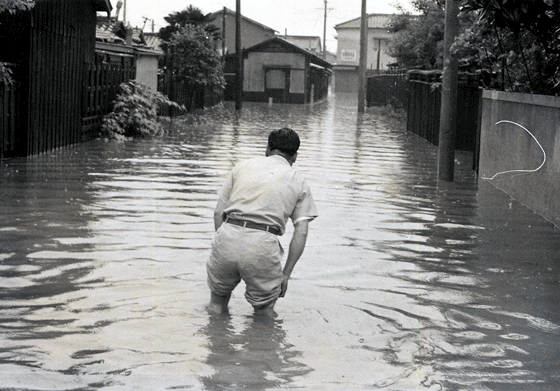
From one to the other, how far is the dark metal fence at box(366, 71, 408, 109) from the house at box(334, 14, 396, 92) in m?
45.6

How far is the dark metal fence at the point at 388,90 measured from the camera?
4237 cm

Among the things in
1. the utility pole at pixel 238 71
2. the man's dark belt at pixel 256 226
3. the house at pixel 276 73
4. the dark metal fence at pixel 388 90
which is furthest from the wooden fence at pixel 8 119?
the house at pixel 276 73

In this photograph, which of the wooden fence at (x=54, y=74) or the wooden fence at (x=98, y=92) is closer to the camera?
the wooden fence at (x=54, y=74)

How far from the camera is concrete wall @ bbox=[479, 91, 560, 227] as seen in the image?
39.7 ft

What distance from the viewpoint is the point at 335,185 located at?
15211 mm

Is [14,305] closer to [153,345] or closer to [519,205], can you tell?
[153,345]

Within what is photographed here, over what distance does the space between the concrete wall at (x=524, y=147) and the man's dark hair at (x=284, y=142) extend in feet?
18.7

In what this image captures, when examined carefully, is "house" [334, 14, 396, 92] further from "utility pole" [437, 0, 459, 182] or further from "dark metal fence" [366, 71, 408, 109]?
"utility pole" [437, 0, 459, 182]

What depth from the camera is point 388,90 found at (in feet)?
173

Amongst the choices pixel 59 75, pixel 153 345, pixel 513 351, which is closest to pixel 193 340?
pixel 153 345

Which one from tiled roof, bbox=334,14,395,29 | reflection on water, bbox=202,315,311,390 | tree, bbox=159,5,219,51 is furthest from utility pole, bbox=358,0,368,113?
tiled roof, bbox=334,14,395,29

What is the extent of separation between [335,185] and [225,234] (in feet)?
28.9

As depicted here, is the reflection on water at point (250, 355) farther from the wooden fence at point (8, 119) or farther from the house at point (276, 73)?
the house at point (276, 73)

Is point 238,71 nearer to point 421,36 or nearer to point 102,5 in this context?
point 421,36
